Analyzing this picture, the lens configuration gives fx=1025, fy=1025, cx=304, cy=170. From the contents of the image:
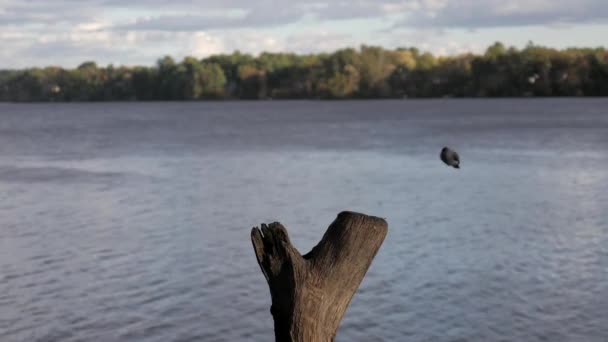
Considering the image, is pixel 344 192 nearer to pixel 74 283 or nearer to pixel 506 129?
pixel 74 283

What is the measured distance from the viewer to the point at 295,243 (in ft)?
67.9

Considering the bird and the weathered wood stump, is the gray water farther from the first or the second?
the weathered wood stump

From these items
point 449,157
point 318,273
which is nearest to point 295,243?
point 449,157

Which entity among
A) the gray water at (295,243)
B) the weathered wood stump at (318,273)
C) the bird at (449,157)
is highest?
the bird at (449,157)

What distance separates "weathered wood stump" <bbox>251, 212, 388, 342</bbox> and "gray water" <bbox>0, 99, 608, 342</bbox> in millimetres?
8028

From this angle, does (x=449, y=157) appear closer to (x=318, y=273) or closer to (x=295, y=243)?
(x=318, y=273)

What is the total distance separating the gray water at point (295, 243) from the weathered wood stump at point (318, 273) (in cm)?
803

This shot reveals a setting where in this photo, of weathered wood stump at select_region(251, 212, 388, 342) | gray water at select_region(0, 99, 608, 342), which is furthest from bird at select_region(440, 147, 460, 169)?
gray water at select_region(0, 99, 608, 342)

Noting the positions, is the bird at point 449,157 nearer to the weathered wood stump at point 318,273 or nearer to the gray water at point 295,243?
the weathered wood stump at point 318,273

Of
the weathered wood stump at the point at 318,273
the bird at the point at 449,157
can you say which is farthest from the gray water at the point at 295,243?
the weathered wood stump at the point at 318,273

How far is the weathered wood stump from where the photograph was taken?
5.86 metres

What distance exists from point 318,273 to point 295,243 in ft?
48.7

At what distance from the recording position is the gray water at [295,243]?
582 inches

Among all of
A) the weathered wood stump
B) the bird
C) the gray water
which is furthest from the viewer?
the gray water
